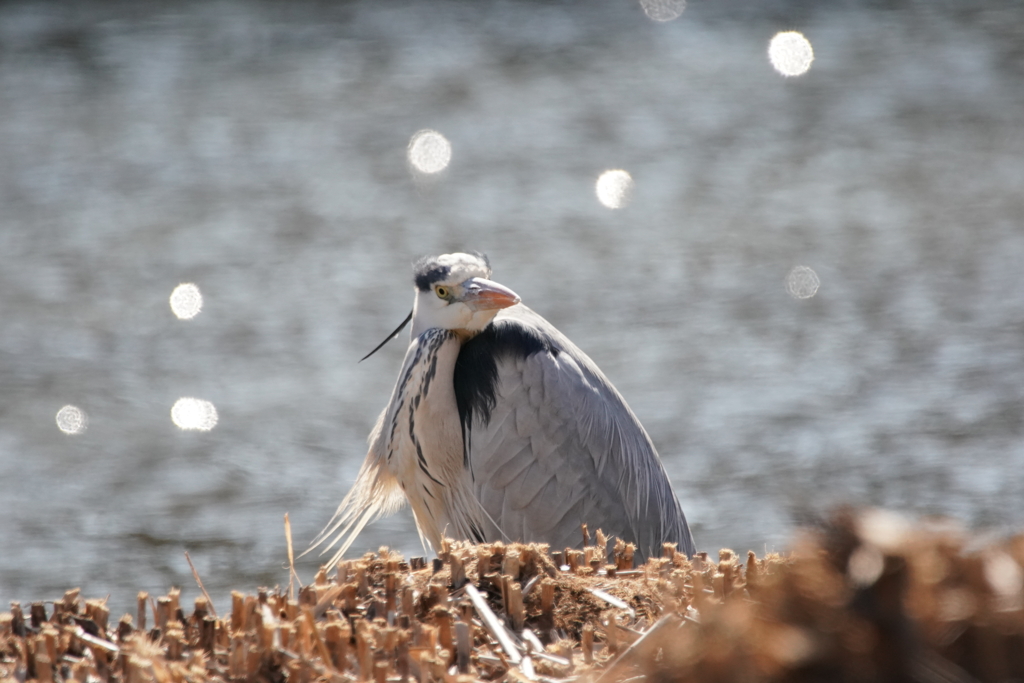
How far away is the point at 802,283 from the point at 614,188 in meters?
1.31

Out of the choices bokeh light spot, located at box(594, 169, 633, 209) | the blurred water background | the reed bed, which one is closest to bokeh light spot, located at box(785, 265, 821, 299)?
the blurred water background

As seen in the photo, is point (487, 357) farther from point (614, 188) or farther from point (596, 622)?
point (614, 188)

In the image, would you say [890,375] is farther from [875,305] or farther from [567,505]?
[567,505]

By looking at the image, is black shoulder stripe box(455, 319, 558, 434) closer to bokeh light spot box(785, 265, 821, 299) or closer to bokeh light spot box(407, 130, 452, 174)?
bokeh light spot box(785, 265, 821, 299)

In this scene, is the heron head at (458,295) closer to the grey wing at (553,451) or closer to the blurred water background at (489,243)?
the grey wing at (553,451)

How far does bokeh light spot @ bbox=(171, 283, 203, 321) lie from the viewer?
5.03 meters

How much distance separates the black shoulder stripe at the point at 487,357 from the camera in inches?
99.9

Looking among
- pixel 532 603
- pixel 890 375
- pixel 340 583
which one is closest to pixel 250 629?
pixel 340 583

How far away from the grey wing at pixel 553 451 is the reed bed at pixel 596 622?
1.15 meters

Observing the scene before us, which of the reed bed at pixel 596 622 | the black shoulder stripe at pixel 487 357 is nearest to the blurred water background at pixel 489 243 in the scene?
the black shoulder stripe at pixel 487 357

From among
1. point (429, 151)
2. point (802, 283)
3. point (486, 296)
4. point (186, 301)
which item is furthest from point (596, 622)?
point (429, 151)

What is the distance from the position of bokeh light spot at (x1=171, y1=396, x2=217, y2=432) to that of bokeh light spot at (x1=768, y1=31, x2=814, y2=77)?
4247mm

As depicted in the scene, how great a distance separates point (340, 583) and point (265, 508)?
9.23 ft

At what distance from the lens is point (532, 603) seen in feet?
4.08
